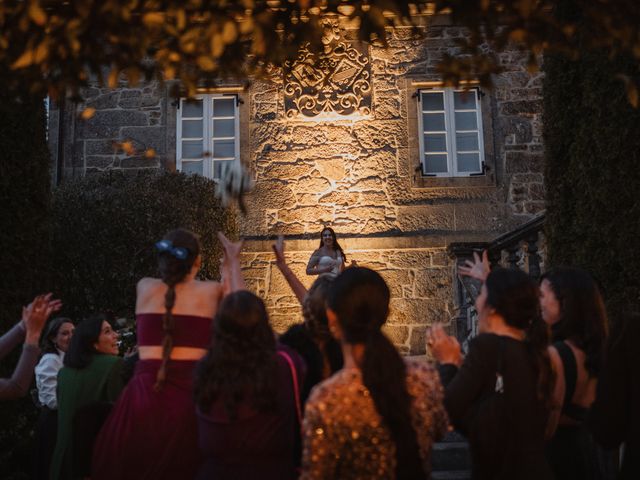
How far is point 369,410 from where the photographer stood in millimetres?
2949

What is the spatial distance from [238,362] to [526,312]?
1212 mm

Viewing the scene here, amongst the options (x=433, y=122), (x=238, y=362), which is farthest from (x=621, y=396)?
(x=433, y=122)

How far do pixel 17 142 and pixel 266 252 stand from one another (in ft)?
16.6

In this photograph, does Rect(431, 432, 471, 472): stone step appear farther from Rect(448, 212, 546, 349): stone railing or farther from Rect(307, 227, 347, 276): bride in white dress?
Rect(307, 227, 347, 276): bride in white dress

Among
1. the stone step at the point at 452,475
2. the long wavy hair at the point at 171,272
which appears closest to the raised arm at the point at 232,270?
the long wavy hair at the point at 171,272

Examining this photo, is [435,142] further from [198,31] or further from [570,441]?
[198,31]

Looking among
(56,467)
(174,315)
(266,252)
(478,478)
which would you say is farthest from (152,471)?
(266,252)

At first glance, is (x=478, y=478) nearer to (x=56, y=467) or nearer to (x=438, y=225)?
(x=56, y=467)

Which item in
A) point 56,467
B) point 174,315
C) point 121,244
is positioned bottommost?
point 56,467

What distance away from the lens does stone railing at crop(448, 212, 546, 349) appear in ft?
26.5

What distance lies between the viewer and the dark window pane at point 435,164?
12.5m

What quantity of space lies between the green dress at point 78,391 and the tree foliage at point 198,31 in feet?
5.07

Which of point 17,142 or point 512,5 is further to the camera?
point 17,142

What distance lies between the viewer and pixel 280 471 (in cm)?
338
